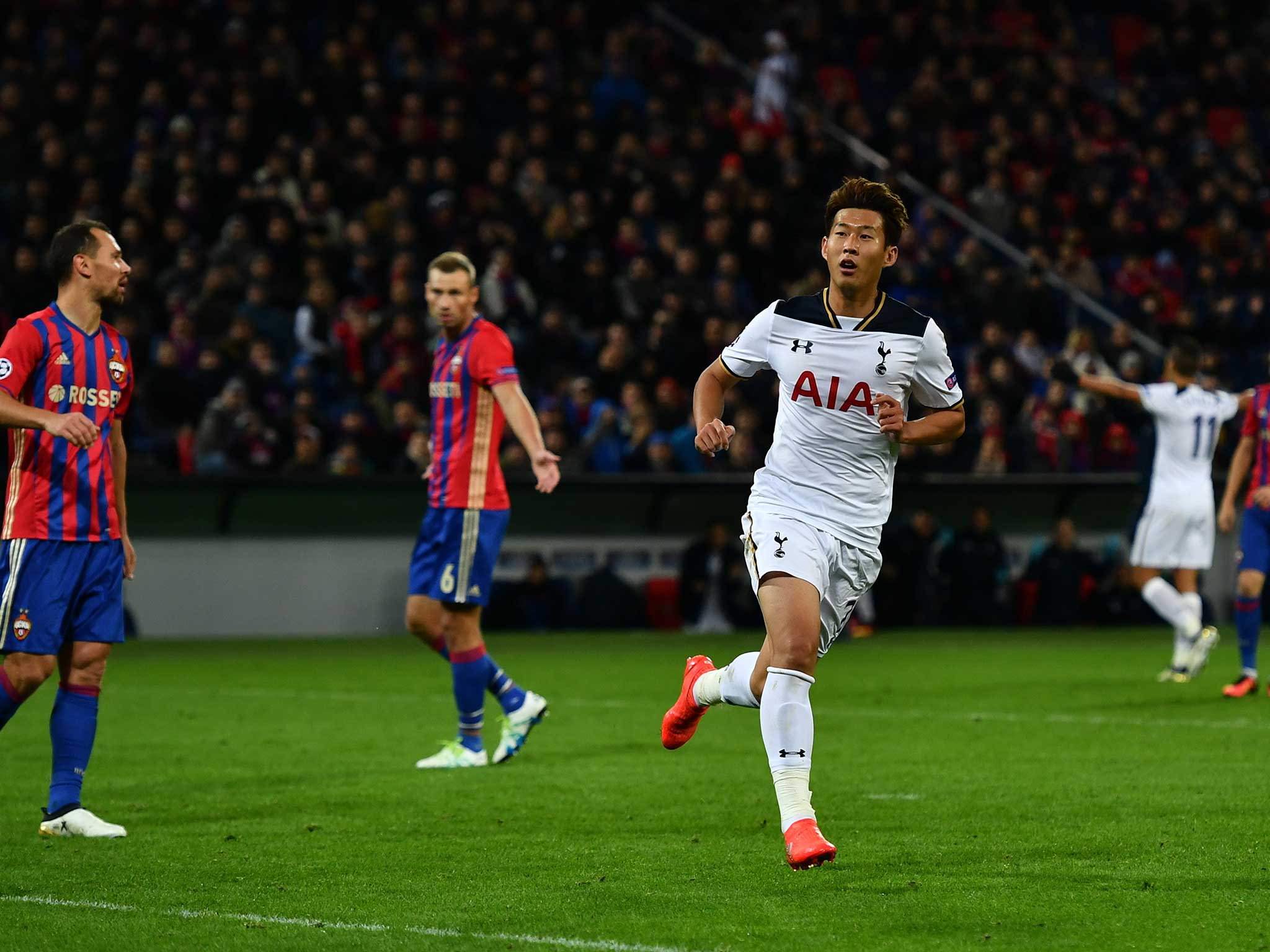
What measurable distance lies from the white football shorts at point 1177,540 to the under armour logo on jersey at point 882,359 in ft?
27.4

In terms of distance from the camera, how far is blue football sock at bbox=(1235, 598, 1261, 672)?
506 inches

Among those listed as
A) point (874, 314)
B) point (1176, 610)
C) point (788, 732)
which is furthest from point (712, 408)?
point (1176, 610)

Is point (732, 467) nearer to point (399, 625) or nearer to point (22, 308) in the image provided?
point (399, 625)

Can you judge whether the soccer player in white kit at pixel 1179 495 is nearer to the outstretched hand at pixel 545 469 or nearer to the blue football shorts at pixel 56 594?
the outstretched hand at pixel 545 469

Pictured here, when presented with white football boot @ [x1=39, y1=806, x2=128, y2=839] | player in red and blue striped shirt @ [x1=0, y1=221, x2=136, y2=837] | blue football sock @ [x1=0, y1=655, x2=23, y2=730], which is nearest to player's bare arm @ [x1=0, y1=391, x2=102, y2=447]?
player in red and blue striped shirt @ [x1=0, y1=221, x2=136, y2=837]

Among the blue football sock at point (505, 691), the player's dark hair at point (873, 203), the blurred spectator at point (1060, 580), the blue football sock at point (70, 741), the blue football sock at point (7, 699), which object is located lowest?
the blurred spectator at point (1060, 580)

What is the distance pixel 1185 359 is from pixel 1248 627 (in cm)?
207

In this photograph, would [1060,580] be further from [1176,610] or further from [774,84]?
[774,84]

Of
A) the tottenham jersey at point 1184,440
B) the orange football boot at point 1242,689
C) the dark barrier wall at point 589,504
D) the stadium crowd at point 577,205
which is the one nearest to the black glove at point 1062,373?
the stadium crowd at point 577,205

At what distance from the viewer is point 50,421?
6.50 m

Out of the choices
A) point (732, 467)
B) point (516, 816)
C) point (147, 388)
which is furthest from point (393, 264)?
point (516, 816)

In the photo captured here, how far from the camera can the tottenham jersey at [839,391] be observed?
21.0 ft

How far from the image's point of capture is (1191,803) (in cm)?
766

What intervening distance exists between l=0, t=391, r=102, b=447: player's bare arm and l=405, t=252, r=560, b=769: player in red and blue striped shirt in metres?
2.79
